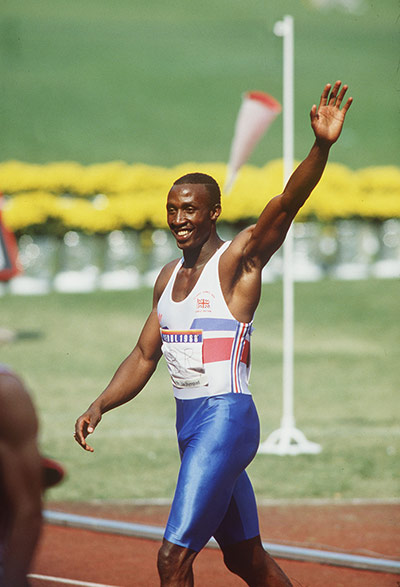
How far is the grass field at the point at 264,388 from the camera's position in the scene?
9891 millimetres

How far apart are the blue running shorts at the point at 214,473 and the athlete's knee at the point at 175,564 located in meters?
0.03

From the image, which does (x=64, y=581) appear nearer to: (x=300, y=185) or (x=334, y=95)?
(x=300, y=185)

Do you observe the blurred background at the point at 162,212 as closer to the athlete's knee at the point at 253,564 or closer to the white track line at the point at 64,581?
the white track line at the point at 64,581

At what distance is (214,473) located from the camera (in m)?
4.62

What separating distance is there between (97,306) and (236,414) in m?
17.2

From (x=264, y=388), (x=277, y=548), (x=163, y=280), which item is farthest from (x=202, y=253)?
(x=264, y=388)

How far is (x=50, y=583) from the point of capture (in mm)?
6598

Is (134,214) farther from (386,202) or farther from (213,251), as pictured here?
(213,251)

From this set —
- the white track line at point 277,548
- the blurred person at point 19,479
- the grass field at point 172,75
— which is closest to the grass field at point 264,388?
the white track line at point 277,548

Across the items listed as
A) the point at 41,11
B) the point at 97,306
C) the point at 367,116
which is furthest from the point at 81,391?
the point at 41,11

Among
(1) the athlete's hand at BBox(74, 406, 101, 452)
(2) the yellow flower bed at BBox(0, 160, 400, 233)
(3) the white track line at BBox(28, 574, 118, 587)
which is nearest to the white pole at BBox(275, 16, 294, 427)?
(3) the white track line at BBox(28, 574, 118, 587)

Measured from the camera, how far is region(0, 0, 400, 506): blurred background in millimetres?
11742

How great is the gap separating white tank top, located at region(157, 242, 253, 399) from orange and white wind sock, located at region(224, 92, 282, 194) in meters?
4.57

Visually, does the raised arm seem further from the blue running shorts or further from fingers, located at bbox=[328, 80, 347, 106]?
fingers, located at bbox=[328, 80, 347, 106]
